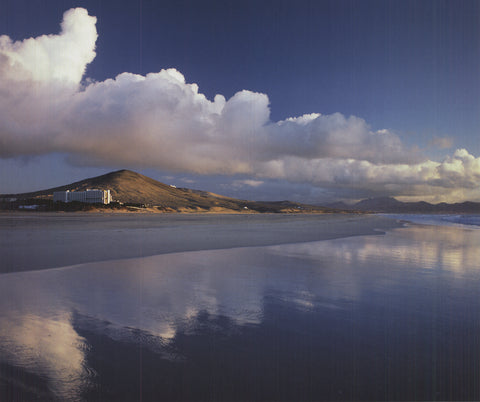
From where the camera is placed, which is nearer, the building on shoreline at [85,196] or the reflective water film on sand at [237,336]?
the reflective water film on sand at [237,336]

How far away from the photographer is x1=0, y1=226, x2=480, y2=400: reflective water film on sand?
3.77 metres

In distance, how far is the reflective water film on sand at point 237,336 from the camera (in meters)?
3.77

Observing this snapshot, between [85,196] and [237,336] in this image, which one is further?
[85,196]

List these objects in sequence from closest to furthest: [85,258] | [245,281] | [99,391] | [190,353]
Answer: [99,391] → [190,353] → [245,281] → [85,258]

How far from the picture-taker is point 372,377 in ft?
13.1

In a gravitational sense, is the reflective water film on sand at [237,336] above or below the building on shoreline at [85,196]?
below

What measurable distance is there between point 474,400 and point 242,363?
9.81 ft

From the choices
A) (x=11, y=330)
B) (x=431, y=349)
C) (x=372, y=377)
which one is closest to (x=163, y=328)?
(x=11, y=330)

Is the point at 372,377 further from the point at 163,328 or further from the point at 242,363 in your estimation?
the point at 163,328

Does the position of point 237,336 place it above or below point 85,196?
below

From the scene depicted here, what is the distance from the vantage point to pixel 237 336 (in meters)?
5.18

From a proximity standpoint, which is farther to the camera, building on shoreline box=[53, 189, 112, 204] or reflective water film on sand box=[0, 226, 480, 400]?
building on shoreline box=[53, 189, 112, 204]

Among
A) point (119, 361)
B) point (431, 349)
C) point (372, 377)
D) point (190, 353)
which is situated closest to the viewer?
point (372, 377)

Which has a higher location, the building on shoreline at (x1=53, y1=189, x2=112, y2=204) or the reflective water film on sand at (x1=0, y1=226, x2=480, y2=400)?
the building on shoreline at (x1=53, y1=189, x2=112, y2=204)
